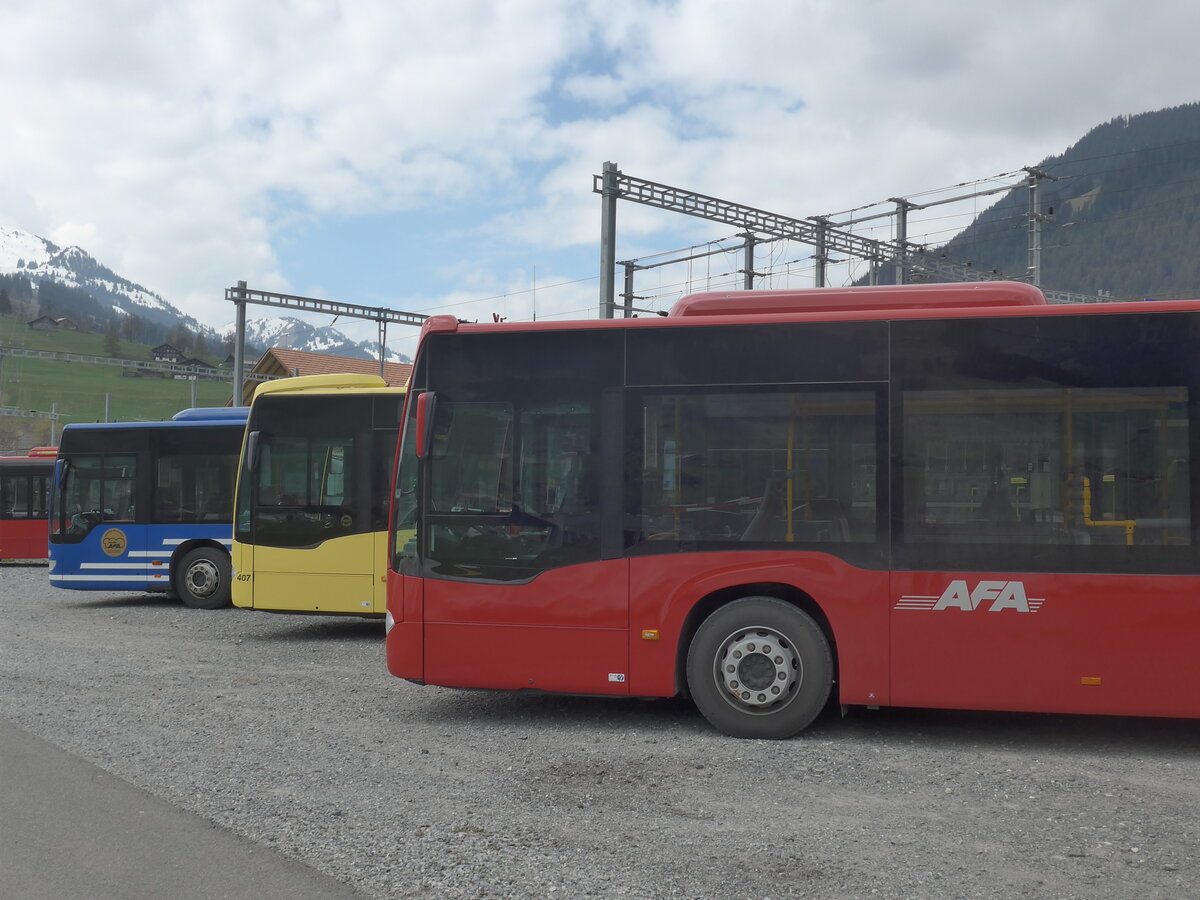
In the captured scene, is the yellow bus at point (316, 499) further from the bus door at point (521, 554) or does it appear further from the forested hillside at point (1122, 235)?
the forested hillside at point (1122, 235)

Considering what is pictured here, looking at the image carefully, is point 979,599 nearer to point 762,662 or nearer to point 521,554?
point 762,662

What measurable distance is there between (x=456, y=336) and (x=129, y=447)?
10915mm

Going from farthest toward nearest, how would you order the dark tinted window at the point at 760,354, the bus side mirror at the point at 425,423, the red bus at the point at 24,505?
the red bus at the point at 24,505
the bus side mirror at the point at 425,423
the dark tinted window at the point at 760,354

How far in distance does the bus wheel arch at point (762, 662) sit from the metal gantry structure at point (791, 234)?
1329 cm

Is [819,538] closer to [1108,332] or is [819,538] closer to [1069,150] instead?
[1108,332]

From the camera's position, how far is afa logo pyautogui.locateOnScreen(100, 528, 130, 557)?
1723cm

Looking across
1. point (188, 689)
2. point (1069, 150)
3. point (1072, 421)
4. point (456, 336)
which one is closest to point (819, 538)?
point (1072, 421)

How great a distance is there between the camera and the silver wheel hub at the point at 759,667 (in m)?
7.53

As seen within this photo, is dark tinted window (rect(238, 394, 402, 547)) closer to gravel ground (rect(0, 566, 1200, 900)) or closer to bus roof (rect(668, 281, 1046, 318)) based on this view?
gravel ground (rect(0, 566, 1200, 900))

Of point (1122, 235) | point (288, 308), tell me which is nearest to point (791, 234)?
point (288, 308)

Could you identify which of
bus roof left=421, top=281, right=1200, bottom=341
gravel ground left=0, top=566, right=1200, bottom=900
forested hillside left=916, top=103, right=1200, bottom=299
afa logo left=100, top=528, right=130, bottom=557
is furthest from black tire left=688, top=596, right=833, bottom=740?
forested hillside left=916, top=103, right=1200, bottom=299

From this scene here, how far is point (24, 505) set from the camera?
26.3 metres

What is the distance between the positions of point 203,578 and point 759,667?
11547 mm

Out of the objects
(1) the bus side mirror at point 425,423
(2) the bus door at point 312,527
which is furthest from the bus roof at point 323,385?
(1) the bus side mirror at point 425,423
